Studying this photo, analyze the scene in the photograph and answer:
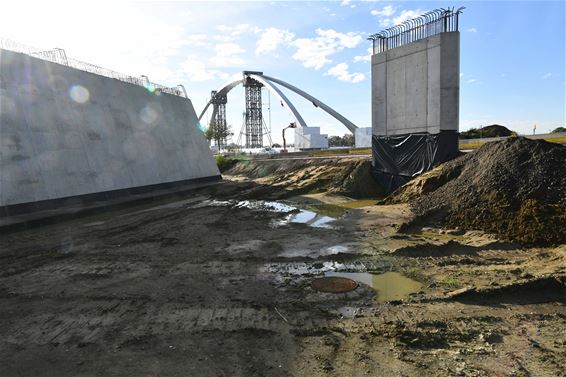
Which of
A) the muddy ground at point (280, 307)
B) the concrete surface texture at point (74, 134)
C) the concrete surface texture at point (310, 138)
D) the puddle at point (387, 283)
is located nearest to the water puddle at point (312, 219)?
the muddy ground at point (280, 307)

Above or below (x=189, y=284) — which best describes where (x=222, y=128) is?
above

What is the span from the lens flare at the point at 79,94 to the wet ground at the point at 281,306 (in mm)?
9447

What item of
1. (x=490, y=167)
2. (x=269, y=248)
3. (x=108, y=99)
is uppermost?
(x=108, y=99)

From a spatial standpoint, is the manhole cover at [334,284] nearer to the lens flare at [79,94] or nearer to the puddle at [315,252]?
the puddle at [315,252]

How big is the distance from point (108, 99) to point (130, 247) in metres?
13.6

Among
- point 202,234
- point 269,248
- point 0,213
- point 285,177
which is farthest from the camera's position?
point 285,177

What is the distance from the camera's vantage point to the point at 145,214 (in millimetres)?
15602

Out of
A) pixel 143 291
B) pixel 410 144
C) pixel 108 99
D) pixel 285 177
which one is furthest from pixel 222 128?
pixel 143 291

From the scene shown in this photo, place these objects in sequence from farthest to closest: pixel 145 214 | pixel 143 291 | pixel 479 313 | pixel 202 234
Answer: pixel 145 214 → pixel 202 234 → pixel 143 291 → pixel 479 313

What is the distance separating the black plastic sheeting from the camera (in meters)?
16.6

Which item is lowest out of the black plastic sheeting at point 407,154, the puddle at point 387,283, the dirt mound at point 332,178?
the puddle at point 387,283

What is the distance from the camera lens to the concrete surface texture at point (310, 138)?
261 ft

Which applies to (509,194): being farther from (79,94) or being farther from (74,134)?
(79,94)

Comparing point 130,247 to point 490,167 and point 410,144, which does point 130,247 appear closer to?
point 490,167
